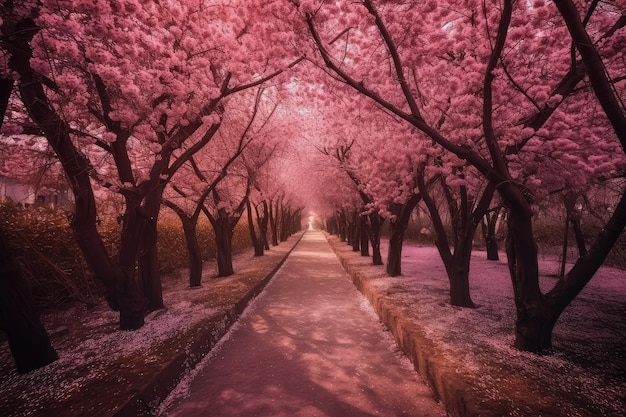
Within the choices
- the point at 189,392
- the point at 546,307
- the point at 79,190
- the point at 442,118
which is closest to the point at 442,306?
the point at 546,307

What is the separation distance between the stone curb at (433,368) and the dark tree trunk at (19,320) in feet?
18.4

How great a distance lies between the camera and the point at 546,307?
4.67m

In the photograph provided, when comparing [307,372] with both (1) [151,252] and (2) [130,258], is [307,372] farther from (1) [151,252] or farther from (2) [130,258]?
(1) [151,252]

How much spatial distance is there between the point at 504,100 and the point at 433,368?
5130mm

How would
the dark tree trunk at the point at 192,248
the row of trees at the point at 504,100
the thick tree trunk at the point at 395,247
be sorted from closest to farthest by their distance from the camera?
1. the row of trees at the point at 504,100
2. the dark tree trunk at the point at 192,248
3. the thick tree trunk at the point at 395,247

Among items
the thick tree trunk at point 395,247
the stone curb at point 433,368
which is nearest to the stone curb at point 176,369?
the stone curb at point 433,368

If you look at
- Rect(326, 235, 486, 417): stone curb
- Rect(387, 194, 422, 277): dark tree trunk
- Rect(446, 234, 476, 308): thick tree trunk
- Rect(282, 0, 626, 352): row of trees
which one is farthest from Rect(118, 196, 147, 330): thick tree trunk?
Rect(387, 194, 422, 277): dark tree trunk

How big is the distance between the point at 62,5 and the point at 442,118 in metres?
7.60

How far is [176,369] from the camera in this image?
4.70 m

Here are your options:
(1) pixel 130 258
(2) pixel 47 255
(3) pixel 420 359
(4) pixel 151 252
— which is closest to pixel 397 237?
(3) pixel 420 359

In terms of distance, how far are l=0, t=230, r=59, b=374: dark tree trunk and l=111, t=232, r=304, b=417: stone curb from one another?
1901mm

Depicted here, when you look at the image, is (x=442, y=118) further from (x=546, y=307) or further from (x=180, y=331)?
(x=180, y=331)

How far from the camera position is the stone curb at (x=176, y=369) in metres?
3.70

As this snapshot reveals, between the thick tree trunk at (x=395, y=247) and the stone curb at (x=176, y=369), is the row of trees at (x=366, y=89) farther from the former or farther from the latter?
the thick tree trunk at (x=395, y=247)
